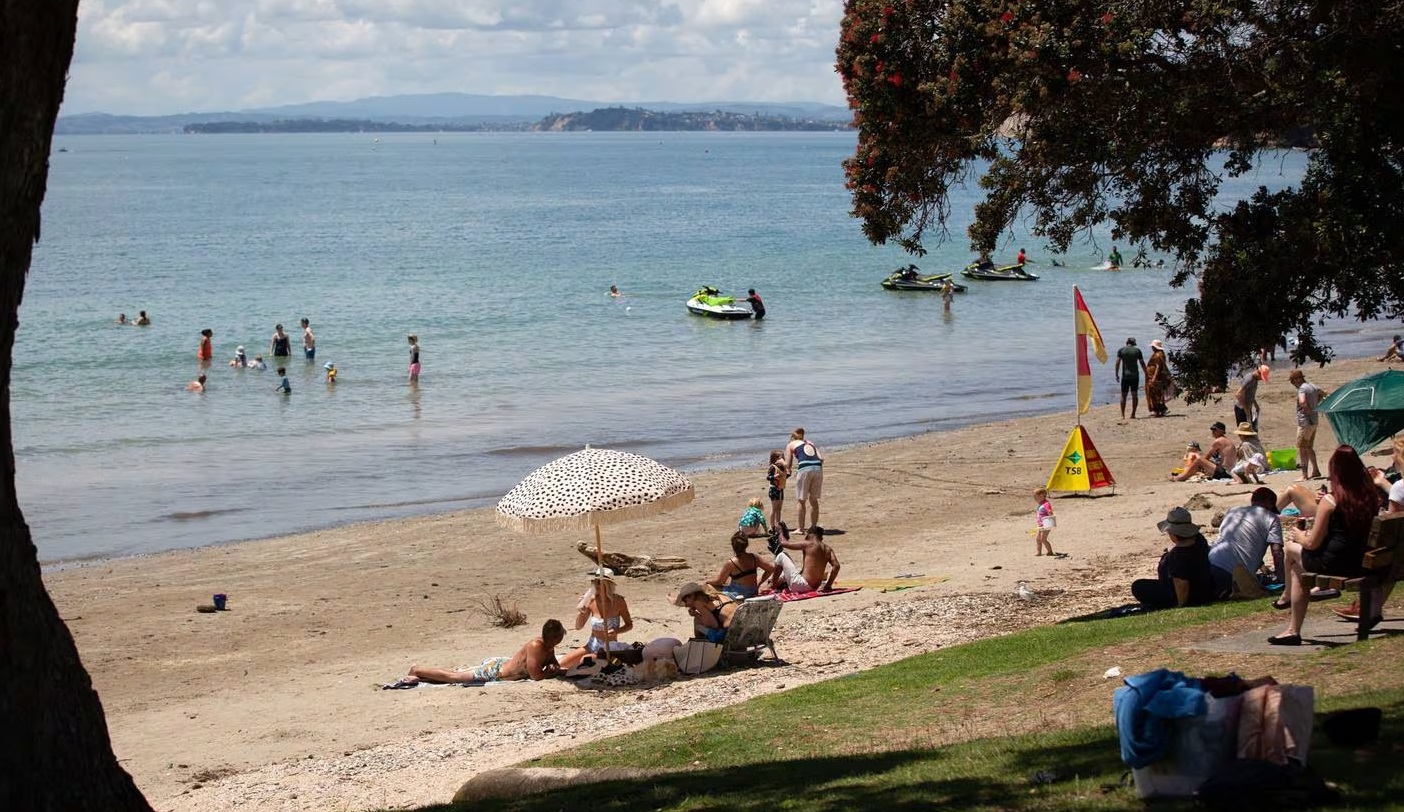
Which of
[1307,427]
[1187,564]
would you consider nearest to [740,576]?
[1187,564]

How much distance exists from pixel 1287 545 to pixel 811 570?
6.96 meters

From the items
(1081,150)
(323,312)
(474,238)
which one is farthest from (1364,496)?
(474,238)

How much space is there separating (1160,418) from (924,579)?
1377cm

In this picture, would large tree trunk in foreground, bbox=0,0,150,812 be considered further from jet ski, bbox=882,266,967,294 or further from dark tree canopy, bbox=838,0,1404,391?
jet ski, bbox=882,266,967,294

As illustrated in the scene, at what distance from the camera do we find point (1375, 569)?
8656 millimetres

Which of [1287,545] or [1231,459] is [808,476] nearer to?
[1231,459]

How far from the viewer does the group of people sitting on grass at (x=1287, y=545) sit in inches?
347

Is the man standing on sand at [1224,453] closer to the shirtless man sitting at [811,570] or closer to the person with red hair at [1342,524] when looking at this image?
the shirtless man sitting at [811,570]

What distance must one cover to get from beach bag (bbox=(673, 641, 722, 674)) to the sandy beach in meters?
0.22

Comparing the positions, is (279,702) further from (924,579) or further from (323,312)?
(323,312)

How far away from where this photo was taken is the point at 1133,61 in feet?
37.0

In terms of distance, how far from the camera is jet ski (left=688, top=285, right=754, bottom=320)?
169 ft

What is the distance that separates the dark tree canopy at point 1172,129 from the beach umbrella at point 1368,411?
425cm

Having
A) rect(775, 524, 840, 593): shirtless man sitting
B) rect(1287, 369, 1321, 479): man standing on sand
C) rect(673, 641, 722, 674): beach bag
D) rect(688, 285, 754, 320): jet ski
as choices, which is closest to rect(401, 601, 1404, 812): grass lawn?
rect(673, 641, 722, 674): beach bag
